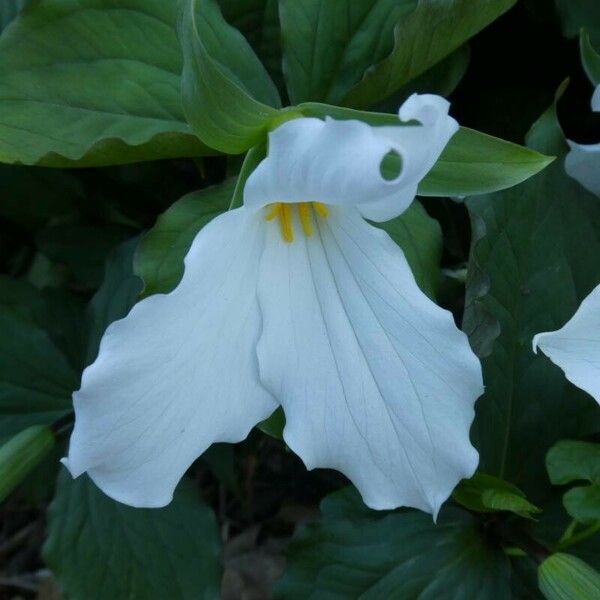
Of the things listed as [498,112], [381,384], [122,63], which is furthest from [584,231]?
[122,63]

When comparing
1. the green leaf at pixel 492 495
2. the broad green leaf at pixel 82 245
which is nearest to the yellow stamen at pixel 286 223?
the green leaf at pixel 492 495

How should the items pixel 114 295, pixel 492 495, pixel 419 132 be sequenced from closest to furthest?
pixel 419 132
pixel 492 495
pixel 114 295

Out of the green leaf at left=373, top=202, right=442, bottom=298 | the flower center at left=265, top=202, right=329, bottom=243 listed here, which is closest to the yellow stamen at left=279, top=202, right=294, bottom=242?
the flower center at left=265, top=202, right=329, bottom=243

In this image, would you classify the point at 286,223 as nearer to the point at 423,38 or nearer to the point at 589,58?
the point at 423,38

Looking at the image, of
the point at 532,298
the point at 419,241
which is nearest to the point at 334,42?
the point at 419,241

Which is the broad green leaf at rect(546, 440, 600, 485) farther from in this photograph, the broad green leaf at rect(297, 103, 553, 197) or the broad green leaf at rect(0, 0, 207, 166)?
the broad green leaf at rect(0, 0, 207, 166)

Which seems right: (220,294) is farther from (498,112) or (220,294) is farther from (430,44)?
(498,112)
